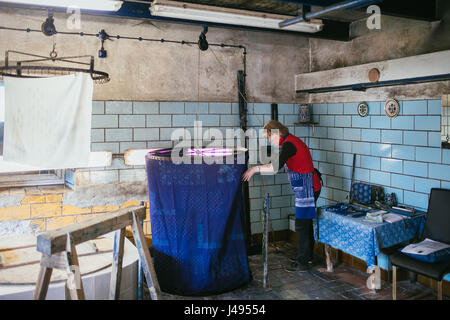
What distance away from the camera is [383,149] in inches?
187

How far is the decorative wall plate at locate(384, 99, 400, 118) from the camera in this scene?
4.52m

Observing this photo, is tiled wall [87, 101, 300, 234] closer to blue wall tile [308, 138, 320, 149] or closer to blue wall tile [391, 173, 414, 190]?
blue wall tile [308, 138, 320, 149]

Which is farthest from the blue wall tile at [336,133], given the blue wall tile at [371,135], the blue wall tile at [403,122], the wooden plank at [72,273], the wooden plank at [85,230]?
the wooden plank at [72,273]

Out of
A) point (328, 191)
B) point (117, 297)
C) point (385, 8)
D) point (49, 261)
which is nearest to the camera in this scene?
point (49, 261)

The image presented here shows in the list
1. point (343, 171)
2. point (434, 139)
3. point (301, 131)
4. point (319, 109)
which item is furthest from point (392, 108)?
point (301, 131)

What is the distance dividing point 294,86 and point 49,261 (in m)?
4.36

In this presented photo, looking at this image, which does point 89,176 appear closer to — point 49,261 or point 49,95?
point 49,95

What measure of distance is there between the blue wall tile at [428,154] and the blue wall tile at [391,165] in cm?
24

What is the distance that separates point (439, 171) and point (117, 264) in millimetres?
3167

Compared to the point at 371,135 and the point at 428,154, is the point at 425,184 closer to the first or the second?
the point at 428,154

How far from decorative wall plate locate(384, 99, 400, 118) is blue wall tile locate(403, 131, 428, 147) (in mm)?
243

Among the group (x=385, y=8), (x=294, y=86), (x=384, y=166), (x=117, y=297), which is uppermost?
(x=385, y=8)

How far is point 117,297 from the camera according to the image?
116 inches

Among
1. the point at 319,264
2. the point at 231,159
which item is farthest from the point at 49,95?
the point at 319,264
